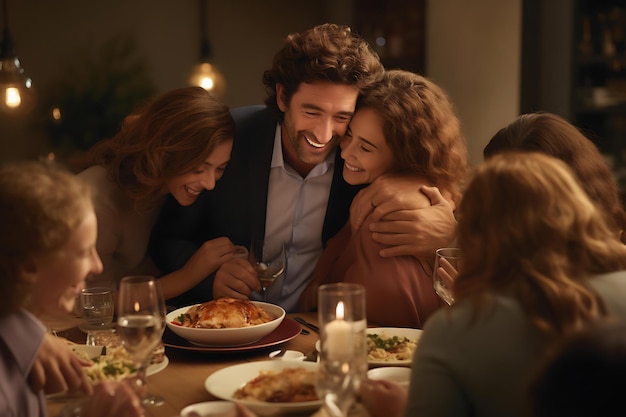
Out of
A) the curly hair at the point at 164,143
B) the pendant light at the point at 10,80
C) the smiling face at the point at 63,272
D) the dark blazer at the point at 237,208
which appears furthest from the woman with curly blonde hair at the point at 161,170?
the pendant light at the point at 10,80

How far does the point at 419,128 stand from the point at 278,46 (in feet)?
16.5

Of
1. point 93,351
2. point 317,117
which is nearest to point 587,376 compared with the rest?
point 93,351

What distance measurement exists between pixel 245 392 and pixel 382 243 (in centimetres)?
88

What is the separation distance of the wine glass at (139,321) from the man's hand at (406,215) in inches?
37.2

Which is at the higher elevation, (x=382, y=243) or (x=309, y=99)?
(x=309, y=99)

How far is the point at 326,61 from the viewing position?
256 cm

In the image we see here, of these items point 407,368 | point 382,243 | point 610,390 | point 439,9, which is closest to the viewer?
point 610,390

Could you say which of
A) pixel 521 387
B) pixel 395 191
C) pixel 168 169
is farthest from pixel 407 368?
pixel 168 169

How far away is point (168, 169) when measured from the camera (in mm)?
2484

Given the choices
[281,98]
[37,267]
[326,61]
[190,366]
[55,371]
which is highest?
[326,61]

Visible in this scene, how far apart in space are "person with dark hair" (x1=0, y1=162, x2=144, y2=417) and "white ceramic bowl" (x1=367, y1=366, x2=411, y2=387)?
503 millimetres

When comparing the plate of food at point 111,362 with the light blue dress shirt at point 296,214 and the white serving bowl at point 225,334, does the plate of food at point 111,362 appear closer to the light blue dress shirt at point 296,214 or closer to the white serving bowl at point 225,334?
the white serving bowl at point 225,334

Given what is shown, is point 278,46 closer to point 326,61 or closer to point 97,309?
point 326,61

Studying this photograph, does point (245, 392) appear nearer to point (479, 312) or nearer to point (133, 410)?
point (133, 410)
